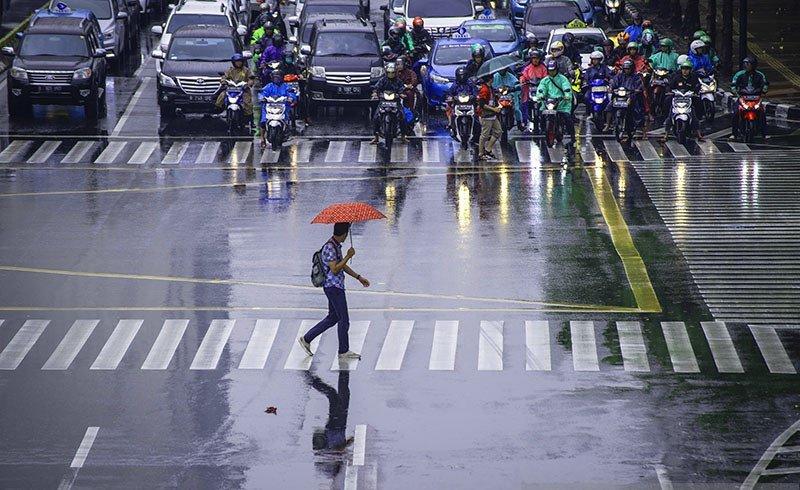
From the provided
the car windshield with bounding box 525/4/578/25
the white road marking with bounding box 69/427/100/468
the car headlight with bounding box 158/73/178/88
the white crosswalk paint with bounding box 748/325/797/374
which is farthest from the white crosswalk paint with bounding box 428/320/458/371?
the car windshield with bounding box 525/4/578/25

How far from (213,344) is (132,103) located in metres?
22.4

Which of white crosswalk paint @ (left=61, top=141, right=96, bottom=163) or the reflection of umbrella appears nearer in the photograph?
white crosswalk paint @ (left=61, top=141, right=96, bottom=163)

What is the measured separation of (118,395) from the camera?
55.8 feet

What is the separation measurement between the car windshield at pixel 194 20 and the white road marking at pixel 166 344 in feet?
85.9

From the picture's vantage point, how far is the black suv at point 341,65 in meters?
38.4

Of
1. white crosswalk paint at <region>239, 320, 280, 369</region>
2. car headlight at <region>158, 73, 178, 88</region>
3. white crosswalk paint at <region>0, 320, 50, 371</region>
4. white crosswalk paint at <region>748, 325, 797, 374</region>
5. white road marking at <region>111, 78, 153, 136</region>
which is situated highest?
car headlight at <region>158, 73, 178, 88</region>

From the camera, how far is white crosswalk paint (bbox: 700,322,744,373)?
18000 millimetres

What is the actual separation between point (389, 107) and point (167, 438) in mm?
19216

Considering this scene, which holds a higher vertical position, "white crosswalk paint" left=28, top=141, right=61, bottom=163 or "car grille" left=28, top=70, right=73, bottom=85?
"car grille" left=28, top=70, right=73, bottom=85

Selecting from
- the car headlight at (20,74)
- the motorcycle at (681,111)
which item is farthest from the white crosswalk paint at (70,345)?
the car headlight at (20,74)

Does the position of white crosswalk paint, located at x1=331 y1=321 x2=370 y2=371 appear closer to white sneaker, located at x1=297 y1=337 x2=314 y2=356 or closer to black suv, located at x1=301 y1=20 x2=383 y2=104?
white sneaker, located at x1=297 y1=337 x2=314 y2=356

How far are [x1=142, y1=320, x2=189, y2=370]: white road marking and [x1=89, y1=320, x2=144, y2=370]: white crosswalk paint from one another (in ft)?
1.04

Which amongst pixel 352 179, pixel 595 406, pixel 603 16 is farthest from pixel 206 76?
pixel 603 16

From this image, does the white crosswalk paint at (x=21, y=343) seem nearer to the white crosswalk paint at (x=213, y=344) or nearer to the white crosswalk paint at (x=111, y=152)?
the white crosswalk paint at (x=213, y=344)
